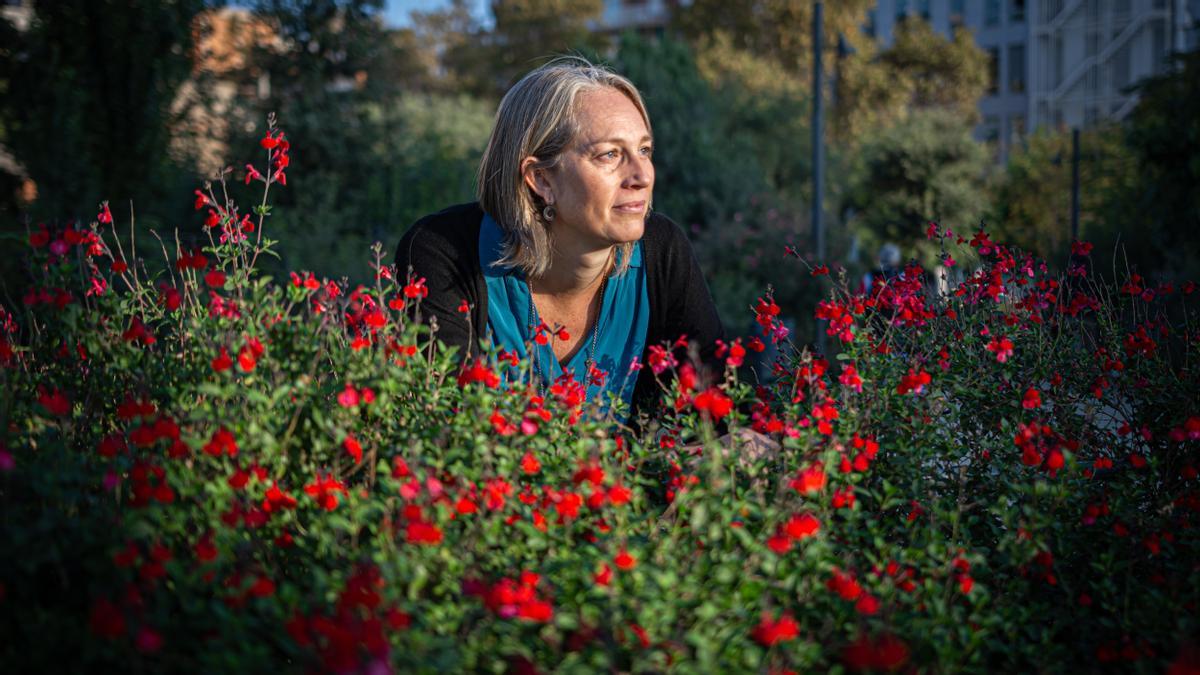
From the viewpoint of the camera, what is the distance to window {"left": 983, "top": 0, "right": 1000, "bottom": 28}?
3847cm

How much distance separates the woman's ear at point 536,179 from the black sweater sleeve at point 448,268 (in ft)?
0.75

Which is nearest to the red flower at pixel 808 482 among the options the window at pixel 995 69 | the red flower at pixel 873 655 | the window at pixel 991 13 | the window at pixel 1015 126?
the red flower at pixel 873 655

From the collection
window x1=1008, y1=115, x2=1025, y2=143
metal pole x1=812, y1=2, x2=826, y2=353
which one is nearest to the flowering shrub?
metal pole x1=812, y1=2, x2=826, y2=353

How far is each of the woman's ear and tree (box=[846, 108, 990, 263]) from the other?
18.1 meters

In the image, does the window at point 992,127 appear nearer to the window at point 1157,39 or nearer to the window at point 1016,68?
the window at point 1016,68

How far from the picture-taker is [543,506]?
6.48 ft

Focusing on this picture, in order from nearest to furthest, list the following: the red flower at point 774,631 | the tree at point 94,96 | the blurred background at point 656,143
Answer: the red flower at point 774,631
the tree at point 94,96
the blurred background at point 656,143

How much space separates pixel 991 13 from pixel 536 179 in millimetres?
40365

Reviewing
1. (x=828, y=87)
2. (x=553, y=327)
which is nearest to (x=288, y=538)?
(x=553, y=327)

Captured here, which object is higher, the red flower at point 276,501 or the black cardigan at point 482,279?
the black cardigan at point 482,279

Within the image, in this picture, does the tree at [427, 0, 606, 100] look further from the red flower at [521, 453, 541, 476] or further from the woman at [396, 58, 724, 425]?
the red flower at [521, 453, 541, 476]

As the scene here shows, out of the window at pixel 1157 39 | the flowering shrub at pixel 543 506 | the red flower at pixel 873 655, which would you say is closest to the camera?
the red flower at pixel 873 655

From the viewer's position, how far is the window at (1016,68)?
37.8 m

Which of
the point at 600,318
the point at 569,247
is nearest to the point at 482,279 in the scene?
the point at 569,247
